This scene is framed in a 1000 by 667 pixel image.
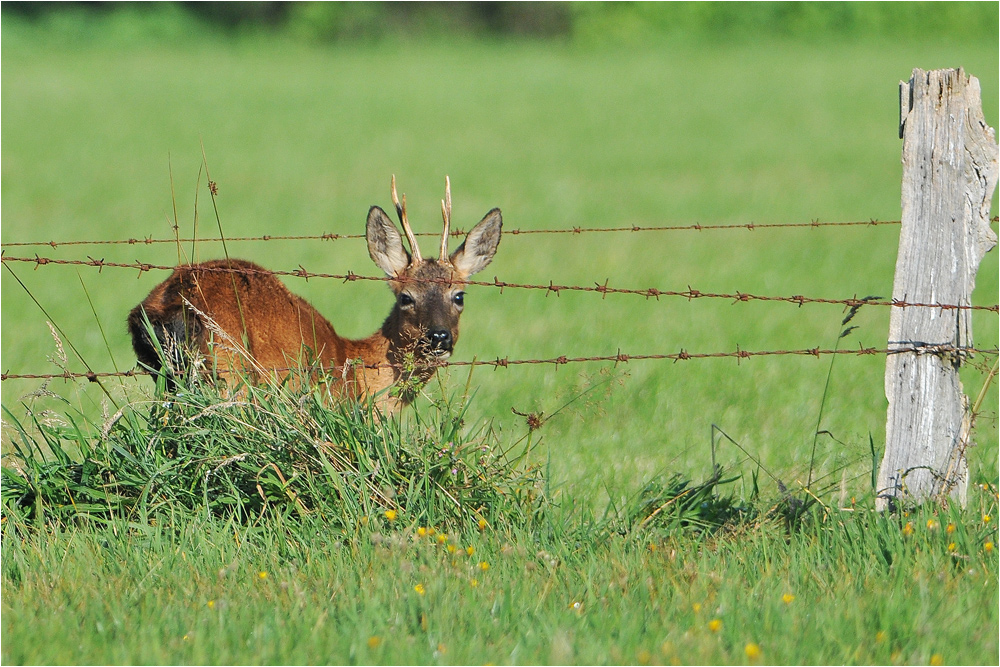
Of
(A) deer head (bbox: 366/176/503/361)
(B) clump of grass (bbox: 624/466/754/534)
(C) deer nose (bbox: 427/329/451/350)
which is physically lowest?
(B) clump of grass (bbox: 624/466/754/534)

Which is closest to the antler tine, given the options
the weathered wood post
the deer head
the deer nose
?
the deer head

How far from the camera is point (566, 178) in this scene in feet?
58.4

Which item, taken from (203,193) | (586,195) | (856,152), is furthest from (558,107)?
(203,193)

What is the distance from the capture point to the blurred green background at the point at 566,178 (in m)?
6.76

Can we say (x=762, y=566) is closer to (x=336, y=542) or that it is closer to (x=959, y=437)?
(x=959, y=437)

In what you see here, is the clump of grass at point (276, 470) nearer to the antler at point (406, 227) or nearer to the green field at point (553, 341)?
the green field at point (553, 341)

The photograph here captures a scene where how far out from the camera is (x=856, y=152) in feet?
66.0

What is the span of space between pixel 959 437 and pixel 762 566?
0.99 metres

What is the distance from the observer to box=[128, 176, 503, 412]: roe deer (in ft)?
15.4

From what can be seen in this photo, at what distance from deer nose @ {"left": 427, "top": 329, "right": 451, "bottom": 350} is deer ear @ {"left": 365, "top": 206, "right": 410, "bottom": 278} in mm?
495

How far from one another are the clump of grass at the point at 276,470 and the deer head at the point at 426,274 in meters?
1.25

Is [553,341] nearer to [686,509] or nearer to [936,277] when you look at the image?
[686,509]

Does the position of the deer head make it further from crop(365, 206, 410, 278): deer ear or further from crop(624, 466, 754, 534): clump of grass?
crop(624, 466, 754, 534): clump of grass

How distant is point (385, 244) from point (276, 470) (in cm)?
187
